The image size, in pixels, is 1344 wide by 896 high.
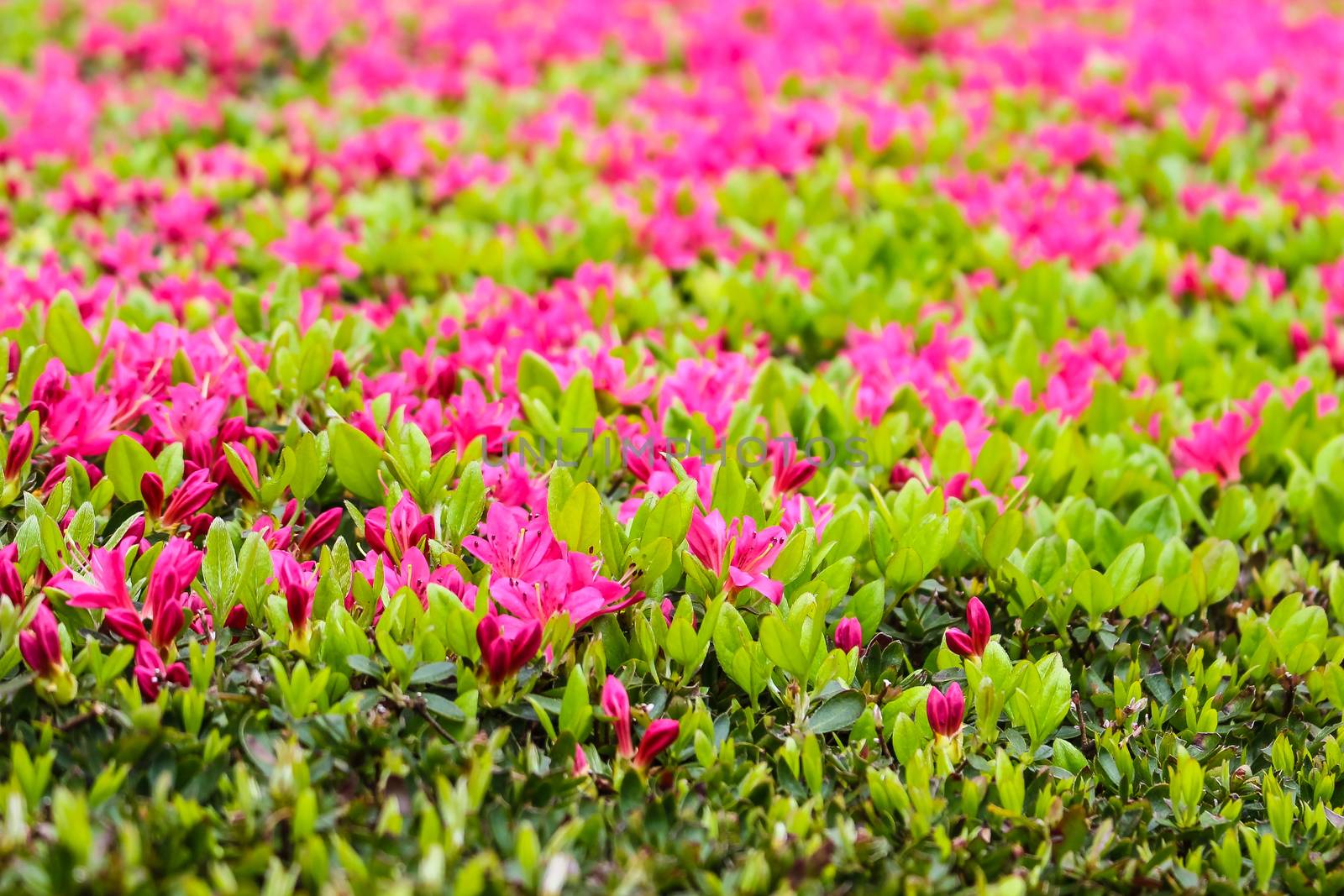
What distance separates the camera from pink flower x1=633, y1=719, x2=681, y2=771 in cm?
206

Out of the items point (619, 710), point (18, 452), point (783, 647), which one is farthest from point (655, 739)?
point (18, 452)

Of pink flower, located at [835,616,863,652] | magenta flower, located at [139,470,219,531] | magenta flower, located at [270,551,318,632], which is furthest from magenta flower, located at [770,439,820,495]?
magenta flower, located at [139,470,219,531]

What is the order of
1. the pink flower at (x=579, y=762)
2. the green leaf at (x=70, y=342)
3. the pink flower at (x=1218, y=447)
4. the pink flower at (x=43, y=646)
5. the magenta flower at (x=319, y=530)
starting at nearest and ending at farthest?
the pink flower at (x=43, y=646)
the pink flower at (x=579, y=762)
the magenta flower at (x=319, y=530)
the green leaf at (x=70, y=342)
the pink flower at (x=1218, y=447)

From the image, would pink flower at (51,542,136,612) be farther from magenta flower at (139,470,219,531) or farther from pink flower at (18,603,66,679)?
magenta flower at (139,470,219,531)

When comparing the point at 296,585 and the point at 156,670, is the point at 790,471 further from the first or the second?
the point at 156,670

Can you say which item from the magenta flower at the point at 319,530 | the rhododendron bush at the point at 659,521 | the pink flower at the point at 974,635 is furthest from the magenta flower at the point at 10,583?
the pink flower at the point at 974,635

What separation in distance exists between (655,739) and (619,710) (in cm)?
7

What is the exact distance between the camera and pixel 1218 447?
3.14 meters

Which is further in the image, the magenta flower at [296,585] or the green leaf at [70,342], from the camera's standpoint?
the green leaf at [70,342]

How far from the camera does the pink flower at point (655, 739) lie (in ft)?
6.77

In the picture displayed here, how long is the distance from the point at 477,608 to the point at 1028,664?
0.98m

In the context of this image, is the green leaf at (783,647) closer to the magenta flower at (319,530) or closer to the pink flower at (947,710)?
the pink flower at (947,710)

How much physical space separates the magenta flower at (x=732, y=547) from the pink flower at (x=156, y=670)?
901mm

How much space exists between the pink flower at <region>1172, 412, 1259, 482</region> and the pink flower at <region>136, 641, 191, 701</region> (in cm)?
231
